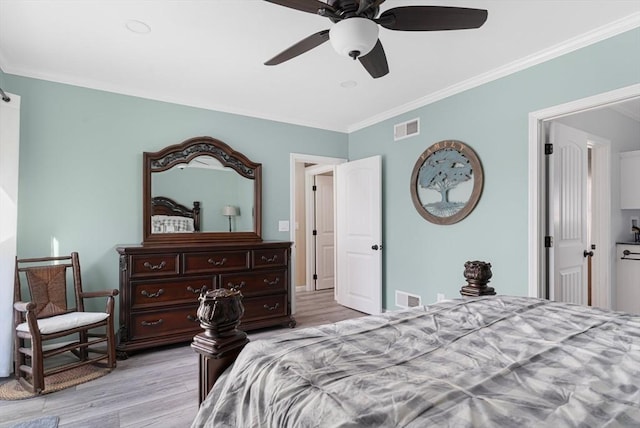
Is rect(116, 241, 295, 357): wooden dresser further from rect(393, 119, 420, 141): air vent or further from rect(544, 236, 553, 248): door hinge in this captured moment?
rect(544, 236, 553, 248): door hinge

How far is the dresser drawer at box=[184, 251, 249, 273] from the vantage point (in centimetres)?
328

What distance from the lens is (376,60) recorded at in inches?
80.6

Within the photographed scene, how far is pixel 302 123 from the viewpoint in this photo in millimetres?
4602

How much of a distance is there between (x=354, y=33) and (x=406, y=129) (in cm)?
264

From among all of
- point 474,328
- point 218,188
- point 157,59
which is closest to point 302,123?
point 218,188

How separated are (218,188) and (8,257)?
191 centimetres

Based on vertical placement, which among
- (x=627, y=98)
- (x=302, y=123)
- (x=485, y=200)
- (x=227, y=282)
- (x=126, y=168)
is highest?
(x=302, y=123)

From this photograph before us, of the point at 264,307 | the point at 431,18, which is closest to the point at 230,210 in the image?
the point at 264,307

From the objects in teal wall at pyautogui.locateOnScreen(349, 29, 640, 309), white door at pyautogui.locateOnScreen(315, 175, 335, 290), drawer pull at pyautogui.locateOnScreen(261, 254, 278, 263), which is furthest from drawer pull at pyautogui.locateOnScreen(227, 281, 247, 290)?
white door at pyautogui.locateOnScreen(315, 175, 335, 290)

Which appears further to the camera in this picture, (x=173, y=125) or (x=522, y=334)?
(x=173, y=125)

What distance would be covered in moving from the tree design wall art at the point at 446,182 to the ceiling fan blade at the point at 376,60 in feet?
5.20

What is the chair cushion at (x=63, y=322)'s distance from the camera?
246 centimetres

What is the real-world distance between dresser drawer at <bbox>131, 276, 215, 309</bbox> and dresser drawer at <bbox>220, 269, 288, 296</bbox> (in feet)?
0.58

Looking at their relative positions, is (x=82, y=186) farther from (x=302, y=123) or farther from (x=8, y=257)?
(x=302, y=123)
